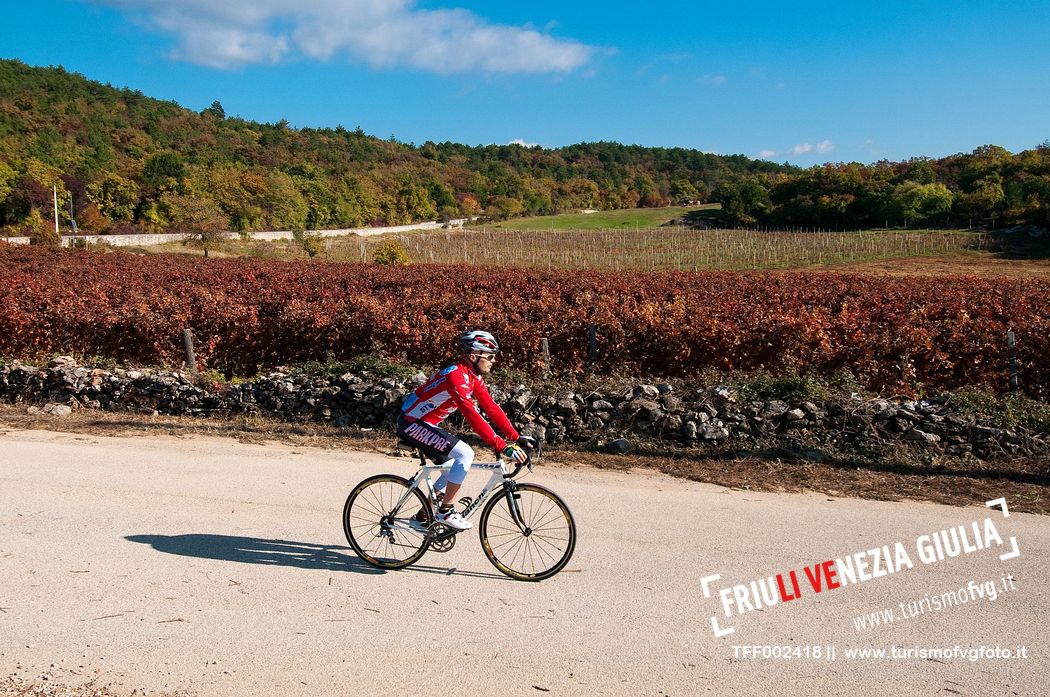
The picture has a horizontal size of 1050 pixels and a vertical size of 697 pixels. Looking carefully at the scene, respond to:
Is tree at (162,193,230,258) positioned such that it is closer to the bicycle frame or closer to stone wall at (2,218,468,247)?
stone wall at (2,218,468,247)

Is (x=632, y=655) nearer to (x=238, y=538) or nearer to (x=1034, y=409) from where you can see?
(x=238, y=538)

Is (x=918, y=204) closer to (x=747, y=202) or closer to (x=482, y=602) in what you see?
(x=747, y=202)

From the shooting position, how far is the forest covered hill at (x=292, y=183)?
295 feet

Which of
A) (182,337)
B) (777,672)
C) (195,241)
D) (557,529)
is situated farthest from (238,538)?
(195,241)

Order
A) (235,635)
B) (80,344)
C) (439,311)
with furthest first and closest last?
(80,344), (439,311), (235,635)

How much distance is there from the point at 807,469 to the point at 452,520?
14.6ft

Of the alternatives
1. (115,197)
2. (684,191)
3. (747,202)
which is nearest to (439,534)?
(115,197)

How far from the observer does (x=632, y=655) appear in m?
4.39

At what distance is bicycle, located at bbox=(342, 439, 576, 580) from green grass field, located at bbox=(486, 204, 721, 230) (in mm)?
116741

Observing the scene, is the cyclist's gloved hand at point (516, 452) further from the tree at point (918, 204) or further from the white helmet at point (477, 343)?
the tree at point (918, 204)

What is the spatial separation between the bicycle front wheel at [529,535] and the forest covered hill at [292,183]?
253 ft

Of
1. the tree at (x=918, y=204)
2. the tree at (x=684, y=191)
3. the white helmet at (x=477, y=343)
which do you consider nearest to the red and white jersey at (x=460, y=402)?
the white helmet at (x=477, y=343)

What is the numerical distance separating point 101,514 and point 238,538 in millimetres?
1547

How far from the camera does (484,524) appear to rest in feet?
18.5
